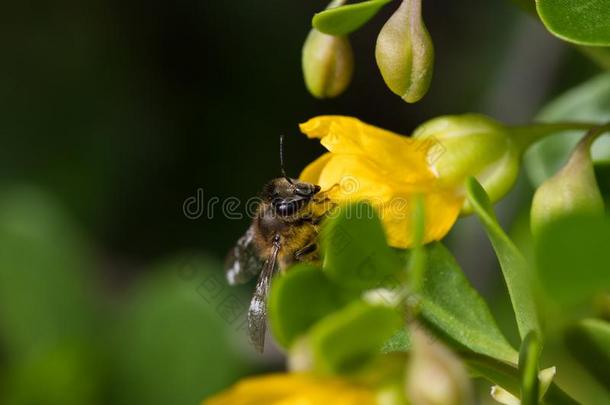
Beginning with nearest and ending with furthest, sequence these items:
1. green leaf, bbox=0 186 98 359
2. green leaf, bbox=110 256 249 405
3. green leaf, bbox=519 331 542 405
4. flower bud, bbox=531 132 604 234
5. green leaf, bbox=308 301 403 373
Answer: green leaf, bbox=308 301 403 373
green leaf, bbox=519 331 542 405
flower bud, bbox=531 132 604 234
green leaf, bbox=110 256 249 405
green leaf, bbox=0 186 98 359

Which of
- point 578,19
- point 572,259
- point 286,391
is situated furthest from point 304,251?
point 572,259

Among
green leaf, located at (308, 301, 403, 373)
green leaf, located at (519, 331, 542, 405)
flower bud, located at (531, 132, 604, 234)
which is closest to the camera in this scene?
green leaf, located at (308, 301, 403, 373)

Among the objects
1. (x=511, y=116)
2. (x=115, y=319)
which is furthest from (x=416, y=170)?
(x=511, y=116)

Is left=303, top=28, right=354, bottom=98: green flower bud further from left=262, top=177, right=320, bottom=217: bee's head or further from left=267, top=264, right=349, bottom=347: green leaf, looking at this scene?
left=267, top=264, right=349, bottom=347: green leaf

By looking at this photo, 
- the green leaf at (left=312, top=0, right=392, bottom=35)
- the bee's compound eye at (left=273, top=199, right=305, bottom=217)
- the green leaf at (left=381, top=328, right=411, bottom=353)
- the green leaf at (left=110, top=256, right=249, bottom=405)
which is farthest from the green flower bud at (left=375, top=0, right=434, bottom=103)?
the green leaf at (left=110, top=256, right=249, bottom=405)

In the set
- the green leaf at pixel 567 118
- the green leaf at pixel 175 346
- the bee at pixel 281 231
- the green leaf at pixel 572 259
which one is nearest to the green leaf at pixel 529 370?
the green leaf at pixel 572 259

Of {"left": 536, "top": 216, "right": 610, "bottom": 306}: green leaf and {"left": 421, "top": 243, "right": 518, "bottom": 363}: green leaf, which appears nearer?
{"left": 536, "top": 216, "right": 610, "bottom": 306}: green leaf

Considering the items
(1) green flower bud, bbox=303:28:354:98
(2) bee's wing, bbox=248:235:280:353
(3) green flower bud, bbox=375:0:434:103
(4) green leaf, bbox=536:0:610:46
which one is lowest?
(2) bee's wing, bbox=248:235:280:353

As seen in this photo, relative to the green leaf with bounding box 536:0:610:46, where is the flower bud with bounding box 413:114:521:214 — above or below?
below
